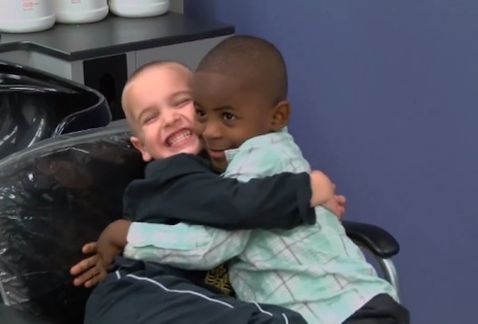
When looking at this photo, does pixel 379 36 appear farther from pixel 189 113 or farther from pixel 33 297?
pixel 33 297

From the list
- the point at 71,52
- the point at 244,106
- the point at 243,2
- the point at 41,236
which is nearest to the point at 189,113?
the point at 244,106

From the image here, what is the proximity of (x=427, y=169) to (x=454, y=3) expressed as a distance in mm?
389

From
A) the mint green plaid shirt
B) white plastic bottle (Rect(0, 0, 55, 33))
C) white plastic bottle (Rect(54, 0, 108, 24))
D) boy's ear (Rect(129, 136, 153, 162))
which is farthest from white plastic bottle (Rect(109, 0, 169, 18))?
the mint green plaid shirt

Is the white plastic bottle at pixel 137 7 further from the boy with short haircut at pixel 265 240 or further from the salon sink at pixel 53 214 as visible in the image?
the boy with short haircut at pixel 265 240

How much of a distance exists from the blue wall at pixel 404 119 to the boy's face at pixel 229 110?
0.78 meters

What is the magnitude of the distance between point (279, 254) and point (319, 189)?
0.37 ft

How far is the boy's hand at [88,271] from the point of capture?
142cm

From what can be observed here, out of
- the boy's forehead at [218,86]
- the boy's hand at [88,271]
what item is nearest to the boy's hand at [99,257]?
the boy's hand at [88,271]

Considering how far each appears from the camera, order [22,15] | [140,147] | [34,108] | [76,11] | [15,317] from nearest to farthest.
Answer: [15,317] → [140,147] → [34,108] → [22,15] → [76,11]

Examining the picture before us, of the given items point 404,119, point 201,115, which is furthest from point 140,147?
point 404,119

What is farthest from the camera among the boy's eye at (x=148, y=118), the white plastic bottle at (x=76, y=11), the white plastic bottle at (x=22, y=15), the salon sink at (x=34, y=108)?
the white plastic bottle at (x=76, y=11)

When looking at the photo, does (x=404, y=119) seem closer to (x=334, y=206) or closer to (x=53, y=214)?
(x=334, y=206)

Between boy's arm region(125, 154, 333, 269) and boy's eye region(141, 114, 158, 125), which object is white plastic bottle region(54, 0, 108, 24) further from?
boy's arm region(125, 154, 333, 269)

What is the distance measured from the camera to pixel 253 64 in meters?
1.32
